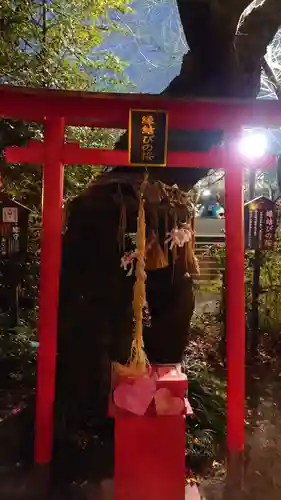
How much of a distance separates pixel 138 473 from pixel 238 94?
389 cm

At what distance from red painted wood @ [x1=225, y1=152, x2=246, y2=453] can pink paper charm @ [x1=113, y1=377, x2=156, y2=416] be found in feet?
5.21

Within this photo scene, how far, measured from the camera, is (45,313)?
187 inches

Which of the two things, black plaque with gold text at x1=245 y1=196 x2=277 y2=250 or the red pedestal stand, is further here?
black plaque with gold text at x1=245 y1=196 x2=277 y2=250

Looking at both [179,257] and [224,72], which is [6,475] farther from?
[224,72]

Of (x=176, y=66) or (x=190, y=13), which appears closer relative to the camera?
(x=190, y=13)

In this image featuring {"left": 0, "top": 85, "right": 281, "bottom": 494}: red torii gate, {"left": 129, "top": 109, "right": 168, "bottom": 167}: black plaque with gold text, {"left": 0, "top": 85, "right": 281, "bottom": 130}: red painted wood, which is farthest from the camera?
{"left": 0, "top": 85, "right": 281, "bottom": 494}: red torii gate

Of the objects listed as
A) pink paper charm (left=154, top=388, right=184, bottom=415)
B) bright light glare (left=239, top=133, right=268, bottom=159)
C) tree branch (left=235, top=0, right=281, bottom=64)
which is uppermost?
tree branch (left=235, top=0, right=281, bottom=64)

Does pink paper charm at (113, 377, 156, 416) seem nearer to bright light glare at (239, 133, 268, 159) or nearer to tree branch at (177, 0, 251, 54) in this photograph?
bright light glare at (239, 133, 268, 159)

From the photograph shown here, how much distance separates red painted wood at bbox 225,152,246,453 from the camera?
498cm

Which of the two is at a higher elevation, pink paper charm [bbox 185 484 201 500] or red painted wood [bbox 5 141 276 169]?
red painted wood [bbox 5 141 276 169]

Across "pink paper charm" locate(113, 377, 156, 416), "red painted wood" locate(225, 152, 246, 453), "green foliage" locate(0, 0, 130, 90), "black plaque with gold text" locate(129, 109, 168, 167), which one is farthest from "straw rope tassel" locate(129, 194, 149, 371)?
"green foliage" locate(0, 0, 130, 90)

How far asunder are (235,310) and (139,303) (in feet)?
4.81

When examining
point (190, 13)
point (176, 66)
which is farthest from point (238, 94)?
point (176, 66)

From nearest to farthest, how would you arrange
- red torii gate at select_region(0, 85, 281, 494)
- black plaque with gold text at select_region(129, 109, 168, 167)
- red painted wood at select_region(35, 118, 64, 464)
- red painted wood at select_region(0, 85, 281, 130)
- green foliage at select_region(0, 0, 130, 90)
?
black plaque with gold text at select_region(129, 109, 168, 167)
red painted wood at select_region(0, 85, 281, 130)
red torii gate at select_region(0, 85, 281, 494)
red painted wood at select_region(35, 118, 64, 464)
green foliage at select_region(0, 0, 130, 90)
